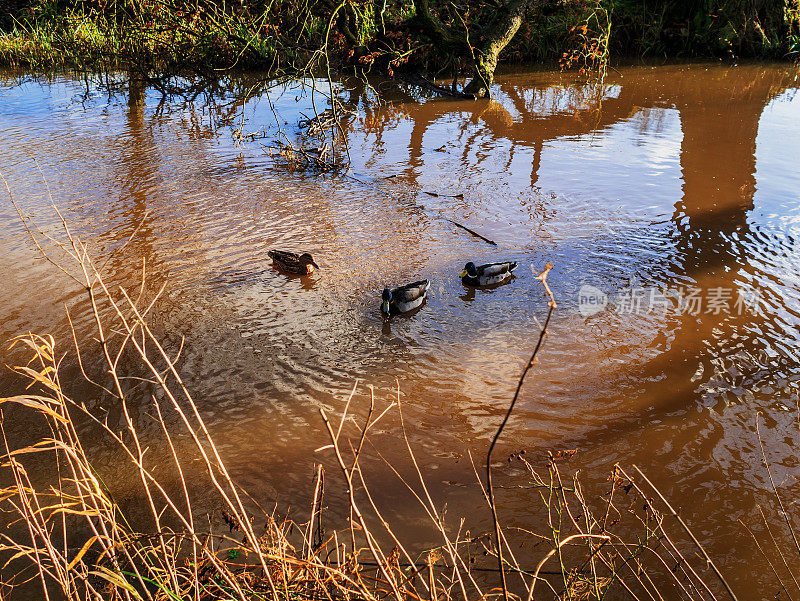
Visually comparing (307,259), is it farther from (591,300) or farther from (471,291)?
(591,300)

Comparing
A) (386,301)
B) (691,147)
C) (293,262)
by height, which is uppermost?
(691,147)

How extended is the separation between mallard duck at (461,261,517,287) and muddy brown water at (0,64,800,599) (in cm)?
16

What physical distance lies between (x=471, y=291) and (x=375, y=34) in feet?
31.6

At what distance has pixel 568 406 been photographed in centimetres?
395

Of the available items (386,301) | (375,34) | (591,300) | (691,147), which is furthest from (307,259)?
(375,34)

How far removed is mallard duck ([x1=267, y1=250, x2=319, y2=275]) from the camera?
5.45m

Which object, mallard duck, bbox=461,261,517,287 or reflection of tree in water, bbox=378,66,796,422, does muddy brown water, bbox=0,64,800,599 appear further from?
mallard duck, bbox=461,261,517,287

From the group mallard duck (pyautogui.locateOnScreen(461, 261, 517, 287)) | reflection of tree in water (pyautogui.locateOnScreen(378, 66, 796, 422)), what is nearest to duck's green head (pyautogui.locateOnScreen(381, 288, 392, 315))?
mallard duck (pyautogui.locateOnScreen(461, 261, 517, 287))

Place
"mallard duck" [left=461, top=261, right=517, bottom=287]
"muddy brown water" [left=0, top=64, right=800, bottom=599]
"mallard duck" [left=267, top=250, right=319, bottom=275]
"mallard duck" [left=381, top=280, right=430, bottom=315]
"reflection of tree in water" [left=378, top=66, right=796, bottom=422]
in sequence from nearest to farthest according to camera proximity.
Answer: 1. "muddy brown water" [left=0, top=64, right=800, bottom=599]
2. "reflection of tree in water" [left=378, top=66, right=796, bottom=422]
3. "mallard duck" [left=381, top=280, right=430, bottom=315]
4. "mallard duck" [left=461, top=261, right=517, bottom=287]
5. "mallard duck" [left=267, top=250, right=319, bottom=275]

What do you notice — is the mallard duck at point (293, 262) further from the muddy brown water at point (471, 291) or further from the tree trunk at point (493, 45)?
the tree trunk at point (493, 45)

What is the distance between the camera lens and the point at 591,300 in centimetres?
512

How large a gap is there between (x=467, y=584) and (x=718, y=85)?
12.9 metres

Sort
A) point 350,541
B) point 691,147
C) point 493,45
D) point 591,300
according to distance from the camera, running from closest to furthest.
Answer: point 350,541 → point 591,300 → point 691,147 → point 493,45

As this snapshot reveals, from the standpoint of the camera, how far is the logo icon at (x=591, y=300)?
4.98m
